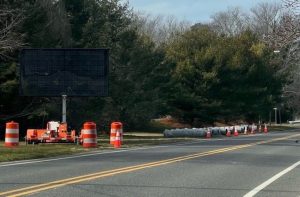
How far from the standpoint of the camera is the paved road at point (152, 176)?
41.7 feet

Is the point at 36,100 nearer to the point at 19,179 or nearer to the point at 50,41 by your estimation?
the point at 50,41

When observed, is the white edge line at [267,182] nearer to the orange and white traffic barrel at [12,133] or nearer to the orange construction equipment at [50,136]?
the orange and white traffic barrel at [12,133]

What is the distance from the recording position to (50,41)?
37.4 meters

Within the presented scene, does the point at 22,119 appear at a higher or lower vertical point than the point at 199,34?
lower

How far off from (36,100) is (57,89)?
6.24 m

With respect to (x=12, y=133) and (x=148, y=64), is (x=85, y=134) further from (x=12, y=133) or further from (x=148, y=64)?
(x=148, y=64)

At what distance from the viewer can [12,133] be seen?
2608 centimetres

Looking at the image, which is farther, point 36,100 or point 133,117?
point 133,117

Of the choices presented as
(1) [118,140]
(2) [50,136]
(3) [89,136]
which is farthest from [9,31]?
(1) [118,140]

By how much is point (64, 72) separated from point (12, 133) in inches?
231

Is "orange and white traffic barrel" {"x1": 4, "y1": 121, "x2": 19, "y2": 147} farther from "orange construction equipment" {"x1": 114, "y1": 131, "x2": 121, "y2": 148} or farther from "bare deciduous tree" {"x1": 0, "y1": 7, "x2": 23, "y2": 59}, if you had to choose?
"orange construction equipment" {"x1": 114, "y1": 131, "x2": 121, "y2": 148}

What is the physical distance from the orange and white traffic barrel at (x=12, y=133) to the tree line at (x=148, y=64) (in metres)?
3.83

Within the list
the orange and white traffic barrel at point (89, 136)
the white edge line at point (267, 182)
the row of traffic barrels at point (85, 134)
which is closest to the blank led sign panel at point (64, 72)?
the row of traffic barrels at point (85, 134)

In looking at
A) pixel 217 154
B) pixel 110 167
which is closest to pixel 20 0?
pixel 217 154
